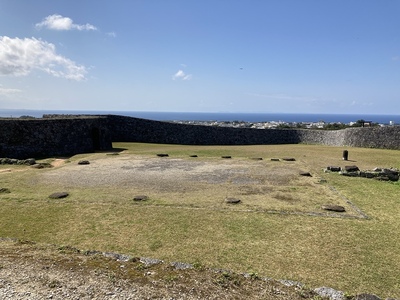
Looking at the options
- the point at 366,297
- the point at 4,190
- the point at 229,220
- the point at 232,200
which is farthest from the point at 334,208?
the point at 4,190

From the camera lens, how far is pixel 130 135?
3183 centimetres

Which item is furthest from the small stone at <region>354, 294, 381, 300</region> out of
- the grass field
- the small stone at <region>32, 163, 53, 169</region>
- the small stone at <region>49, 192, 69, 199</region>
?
the small stone at <region>32, 163, 53, 169</region>

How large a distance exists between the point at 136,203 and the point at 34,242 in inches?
138

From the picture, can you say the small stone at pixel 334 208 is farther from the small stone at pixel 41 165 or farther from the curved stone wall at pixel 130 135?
the curved stone wall at pixel 130 135

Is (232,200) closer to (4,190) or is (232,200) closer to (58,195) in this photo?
(58,195)

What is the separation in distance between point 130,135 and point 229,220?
24.9 metres

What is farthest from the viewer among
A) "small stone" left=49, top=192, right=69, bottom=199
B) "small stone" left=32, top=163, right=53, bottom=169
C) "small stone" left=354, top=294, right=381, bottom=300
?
"small stone" left=32, top=163, right=53, bottom=169

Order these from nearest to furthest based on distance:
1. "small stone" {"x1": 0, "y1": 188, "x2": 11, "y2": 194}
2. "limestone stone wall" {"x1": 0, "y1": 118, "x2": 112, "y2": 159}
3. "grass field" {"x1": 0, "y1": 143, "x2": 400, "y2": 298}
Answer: "grass field" {"x1": 0, "y1": 143, "x2": 400, "y2": 298} < "small stone" {"x1": 0, "y1": 188, "x2": 11, "y2": 194} < "limestone stone wall" {"x1": 0, "y1": 118, "x2": 112, "y2": 159}

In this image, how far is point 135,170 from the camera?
620 inches

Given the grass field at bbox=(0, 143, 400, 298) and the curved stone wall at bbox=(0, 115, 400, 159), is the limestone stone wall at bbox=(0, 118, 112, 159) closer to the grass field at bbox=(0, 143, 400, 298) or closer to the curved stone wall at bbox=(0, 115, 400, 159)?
the curved stone wall at bbox=(0, 115, 400, 159)

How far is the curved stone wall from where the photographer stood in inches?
806

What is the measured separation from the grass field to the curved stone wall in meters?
5.81

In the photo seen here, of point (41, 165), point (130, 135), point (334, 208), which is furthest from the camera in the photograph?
point (130, 135)

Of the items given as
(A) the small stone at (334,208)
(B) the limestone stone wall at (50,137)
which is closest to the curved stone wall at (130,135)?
(B) the limestone stone wall at (50,137)
